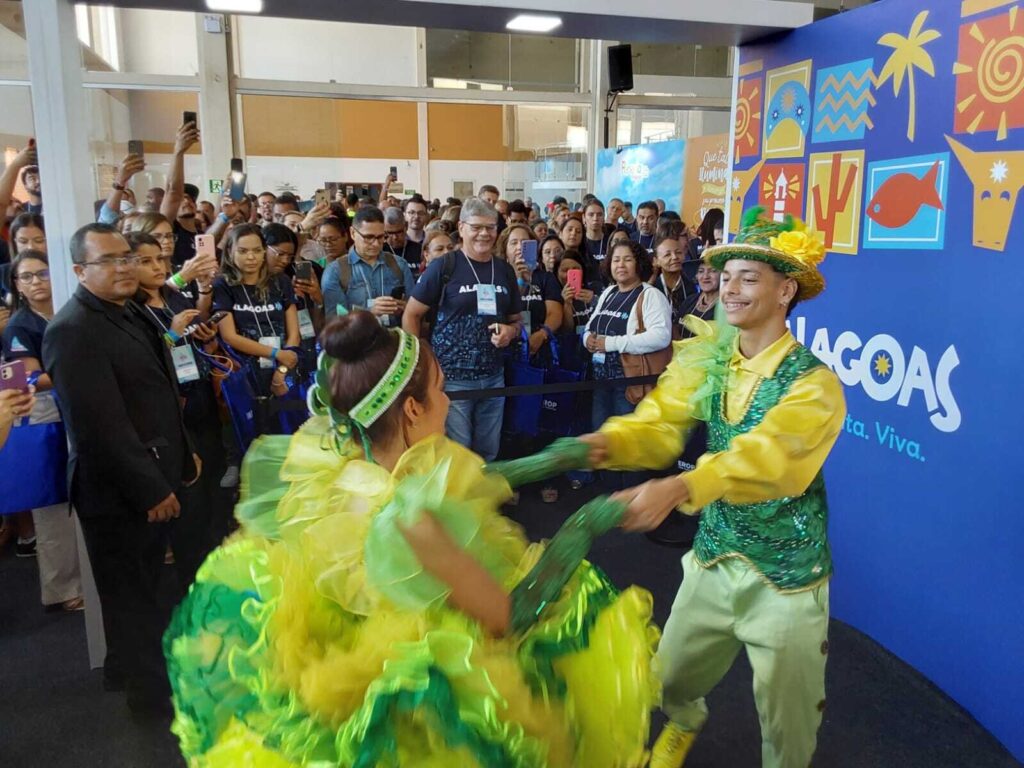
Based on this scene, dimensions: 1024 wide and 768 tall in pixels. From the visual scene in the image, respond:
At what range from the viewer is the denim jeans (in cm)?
456

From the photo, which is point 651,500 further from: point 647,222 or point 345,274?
point 647,222

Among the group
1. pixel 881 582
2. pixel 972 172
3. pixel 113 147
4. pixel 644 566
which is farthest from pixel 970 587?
pixel 113 147

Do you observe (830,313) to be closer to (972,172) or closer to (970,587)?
(972,172)

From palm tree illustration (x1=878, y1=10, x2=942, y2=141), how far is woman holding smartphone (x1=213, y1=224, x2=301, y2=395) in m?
3.10

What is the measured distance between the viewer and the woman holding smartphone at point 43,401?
125 inches

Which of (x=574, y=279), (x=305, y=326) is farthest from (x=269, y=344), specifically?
(x=574, y=279)

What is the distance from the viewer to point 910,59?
283 centimetres

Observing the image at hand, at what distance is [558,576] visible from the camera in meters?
1.37

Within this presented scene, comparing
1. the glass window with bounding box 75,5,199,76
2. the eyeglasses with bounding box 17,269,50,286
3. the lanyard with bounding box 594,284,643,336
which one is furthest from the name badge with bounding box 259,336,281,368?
the glass window with bounding box 75,5,199,76

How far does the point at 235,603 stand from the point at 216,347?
9.99 ft

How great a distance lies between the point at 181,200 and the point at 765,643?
4453 millimetres

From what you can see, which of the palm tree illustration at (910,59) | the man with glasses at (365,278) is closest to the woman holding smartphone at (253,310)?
the man with glasses at (365,278)

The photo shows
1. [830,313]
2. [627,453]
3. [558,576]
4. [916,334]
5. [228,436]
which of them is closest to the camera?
[558,576]

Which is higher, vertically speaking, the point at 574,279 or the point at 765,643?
the point at 574,279
